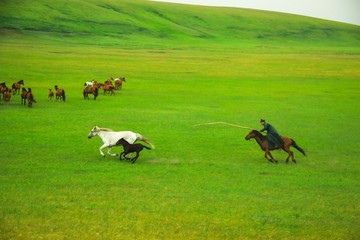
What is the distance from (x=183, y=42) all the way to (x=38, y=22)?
36.4m

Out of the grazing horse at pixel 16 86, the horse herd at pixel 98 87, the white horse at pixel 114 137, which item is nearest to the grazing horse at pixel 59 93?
the horse herd at pixel 98 87

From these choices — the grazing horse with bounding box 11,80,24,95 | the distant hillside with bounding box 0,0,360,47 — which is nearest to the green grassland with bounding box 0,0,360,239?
the grazing horse with bounding box 11,80,24,95

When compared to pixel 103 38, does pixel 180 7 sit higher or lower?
higher

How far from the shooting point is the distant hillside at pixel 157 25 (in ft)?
355

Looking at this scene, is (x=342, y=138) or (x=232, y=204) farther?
(x=342, y=138)

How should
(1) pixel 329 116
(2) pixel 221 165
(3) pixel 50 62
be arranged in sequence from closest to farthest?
(2) pixel 221 165 → (1) pixel 329 116 → (3) pixel 50 62

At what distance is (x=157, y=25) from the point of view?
136 meters

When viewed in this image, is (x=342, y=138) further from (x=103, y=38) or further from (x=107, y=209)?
(x=103, y=38)

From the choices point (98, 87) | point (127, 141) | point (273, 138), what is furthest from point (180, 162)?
point (98, 87)

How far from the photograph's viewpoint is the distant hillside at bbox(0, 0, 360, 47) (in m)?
108

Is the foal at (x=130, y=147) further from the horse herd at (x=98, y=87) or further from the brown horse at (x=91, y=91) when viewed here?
the horse herd at (x=98, y=87)

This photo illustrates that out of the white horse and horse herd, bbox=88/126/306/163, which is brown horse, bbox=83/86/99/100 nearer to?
horse herd, bbox=88/126/306/163

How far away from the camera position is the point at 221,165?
52.7ft

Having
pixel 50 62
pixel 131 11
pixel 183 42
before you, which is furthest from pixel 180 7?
pixel 50 62
